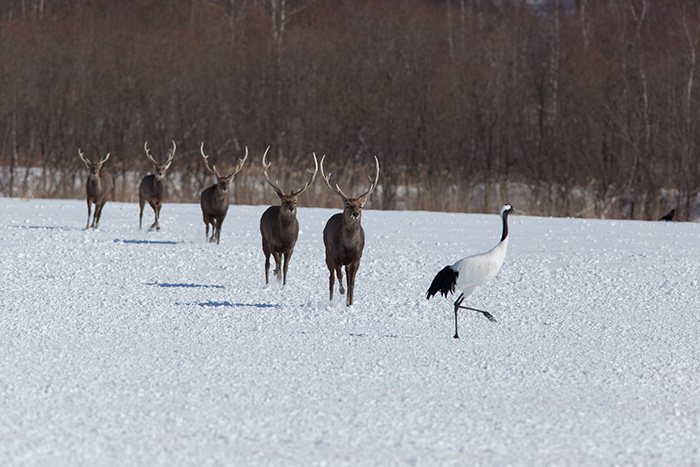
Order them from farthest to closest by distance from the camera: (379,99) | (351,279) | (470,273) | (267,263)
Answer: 1. (379,99)
2. (267,263)
3. (351,279)
4. (470,273)

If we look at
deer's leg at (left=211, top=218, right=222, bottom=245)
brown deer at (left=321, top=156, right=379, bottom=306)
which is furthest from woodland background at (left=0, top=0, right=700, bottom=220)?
brown deer at (left=321, top=156, right=379, bottom=306)

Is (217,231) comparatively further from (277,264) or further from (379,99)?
(379,99)

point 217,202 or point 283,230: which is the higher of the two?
point 217,202

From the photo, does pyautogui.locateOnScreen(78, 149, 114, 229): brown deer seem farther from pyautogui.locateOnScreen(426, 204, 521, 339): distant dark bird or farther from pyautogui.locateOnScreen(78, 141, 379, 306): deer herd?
pyautogui.locateOnScreen(426, 204, 521, 339): distant dark bird

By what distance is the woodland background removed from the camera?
26.7m

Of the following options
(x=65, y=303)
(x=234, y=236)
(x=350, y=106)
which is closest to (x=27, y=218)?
(x=234, y=236)

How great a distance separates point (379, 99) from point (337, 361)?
25.5 meters

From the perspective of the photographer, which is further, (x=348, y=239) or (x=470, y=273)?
(x=348, y=239)

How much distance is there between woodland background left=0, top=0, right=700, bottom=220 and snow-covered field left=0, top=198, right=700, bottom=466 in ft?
44.9

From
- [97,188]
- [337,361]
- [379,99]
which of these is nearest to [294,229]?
[337,361]

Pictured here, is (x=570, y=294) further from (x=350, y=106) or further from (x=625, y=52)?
(x=350, y=106)

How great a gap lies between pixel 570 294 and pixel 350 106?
22410 mm

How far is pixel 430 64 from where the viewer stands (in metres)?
31.3

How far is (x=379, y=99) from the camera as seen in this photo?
103ft
